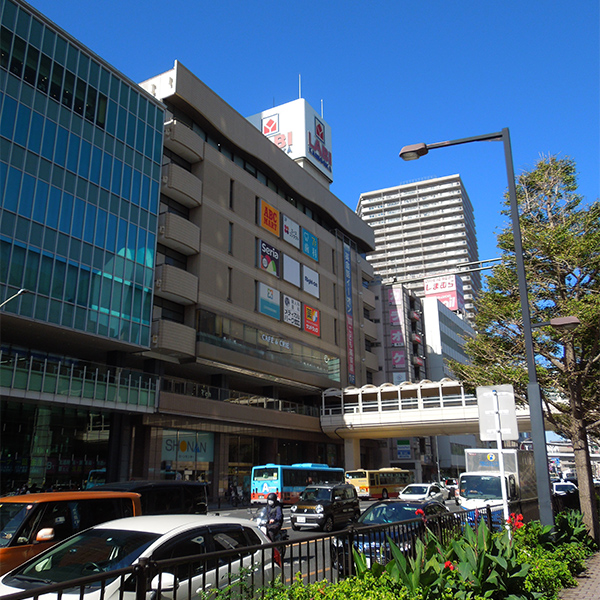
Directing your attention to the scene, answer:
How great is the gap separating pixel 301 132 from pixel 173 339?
3538 centimetres

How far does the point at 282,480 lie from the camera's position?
109 ft

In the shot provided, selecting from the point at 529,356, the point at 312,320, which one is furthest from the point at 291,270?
the point at 529,356

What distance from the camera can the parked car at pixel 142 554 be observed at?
545 centimetres

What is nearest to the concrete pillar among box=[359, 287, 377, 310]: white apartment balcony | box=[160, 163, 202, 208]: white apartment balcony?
box=[359, 287, 377, 310]: white apartment balcony

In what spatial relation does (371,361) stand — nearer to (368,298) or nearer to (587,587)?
(368,298)

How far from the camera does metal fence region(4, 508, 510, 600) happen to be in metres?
4.23

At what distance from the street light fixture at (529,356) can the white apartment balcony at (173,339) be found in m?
26.6

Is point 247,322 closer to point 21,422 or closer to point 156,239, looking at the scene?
point 156,239

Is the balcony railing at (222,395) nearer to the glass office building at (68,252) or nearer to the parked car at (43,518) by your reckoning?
the glass office building at (68,252)

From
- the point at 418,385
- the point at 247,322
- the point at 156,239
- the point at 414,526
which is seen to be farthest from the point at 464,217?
the point at 414,526

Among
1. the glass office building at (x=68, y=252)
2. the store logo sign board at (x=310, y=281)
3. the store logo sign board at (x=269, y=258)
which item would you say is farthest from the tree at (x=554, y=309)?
the store logo sign board at (x=310, y=281)

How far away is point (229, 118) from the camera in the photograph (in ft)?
153

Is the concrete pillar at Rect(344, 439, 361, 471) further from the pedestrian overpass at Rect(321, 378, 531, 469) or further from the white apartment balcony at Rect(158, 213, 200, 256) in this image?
the white apartment balcony at Rect(158, 213, 200, 256)

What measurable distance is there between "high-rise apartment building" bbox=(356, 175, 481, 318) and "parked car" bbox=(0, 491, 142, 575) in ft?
391
